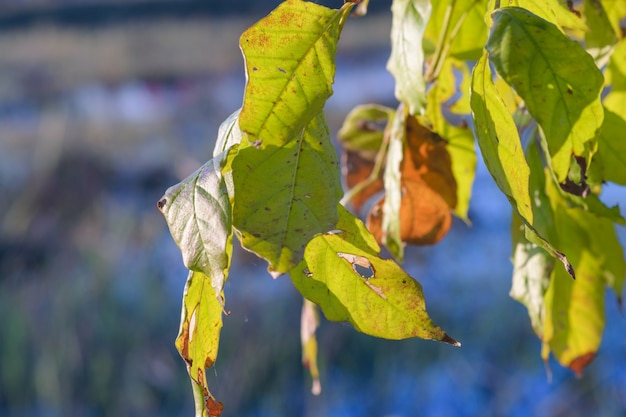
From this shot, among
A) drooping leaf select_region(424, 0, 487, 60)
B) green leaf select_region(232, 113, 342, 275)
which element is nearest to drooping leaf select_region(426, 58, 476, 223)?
drooping leaf select_region(424, 0, 487, 60)

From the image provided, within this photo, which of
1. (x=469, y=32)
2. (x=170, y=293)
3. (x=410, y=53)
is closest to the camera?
(x=410, y=53)

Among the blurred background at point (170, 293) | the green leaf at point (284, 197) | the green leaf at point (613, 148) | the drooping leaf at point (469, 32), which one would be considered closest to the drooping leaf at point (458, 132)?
the drooping leaf at point (469, 32)

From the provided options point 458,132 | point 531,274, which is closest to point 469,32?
point 458,132

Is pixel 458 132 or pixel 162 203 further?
pixel 458 132

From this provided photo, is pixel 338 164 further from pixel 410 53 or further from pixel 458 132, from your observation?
pixel 458 132

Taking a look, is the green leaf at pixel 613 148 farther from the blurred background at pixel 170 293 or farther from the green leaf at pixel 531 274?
the blurred background at pixel 170 293

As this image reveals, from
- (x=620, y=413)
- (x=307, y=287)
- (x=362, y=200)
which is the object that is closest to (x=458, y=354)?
(x=620, y=413)

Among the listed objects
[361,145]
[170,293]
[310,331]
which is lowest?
[170,293]

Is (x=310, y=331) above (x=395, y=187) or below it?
below
